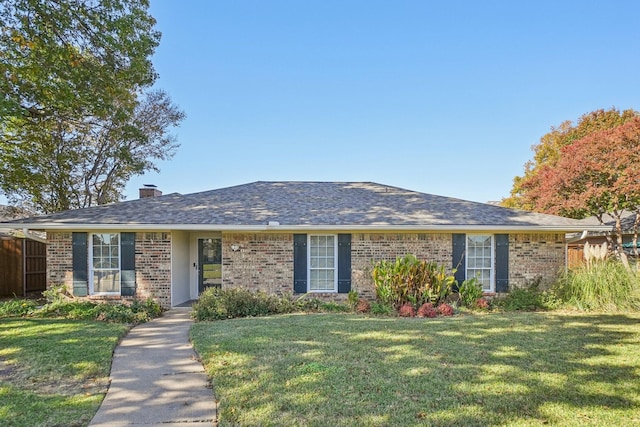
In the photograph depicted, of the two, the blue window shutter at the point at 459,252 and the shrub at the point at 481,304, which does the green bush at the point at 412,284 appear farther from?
the blue window shutter at the point at 459,252

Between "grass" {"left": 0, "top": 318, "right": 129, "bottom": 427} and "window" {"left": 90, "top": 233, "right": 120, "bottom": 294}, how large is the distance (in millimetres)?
2519

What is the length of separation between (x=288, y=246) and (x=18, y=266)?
9639 mm

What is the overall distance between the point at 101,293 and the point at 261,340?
6642 millimetres

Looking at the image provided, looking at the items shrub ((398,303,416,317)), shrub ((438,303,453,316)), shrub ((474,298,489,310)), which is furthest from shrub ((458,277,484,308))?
shrub ((398,303,416,317))

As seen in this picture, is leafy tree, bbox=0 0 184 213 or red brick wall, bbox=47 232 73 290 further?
red brick wall, bbox=47 232 73 290

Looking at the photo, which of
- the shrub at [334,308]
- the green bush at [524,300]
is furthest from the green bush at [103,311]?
the green bush at [524,300]

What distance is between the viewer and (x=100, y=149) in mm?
18266

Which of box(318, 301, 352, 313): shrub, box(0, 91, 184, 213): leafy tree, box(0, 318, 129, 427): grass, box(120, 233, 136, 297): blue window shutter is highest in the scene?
box(0, 91, 184, 213): leafy tree

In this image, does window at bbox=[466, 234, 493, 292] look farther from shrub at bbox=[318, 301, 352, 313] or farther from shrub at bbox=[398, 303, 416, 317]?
shrub at bbox=[318, 301, 352, 313]

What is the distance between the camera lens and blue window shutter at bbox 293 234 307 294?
10.7 meters

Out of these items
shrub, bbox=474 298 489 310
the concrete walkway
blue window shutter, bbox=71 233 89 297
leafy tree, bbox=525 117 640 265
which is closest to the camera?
the concrete walkway

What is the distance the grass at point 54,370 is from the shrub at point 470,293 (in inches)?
321

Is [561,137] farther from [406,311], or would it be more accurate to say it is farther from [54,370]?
[54,370]

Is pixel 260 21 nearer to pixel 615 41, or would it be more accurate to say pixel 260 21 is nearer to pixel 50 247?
pixel 50 247
